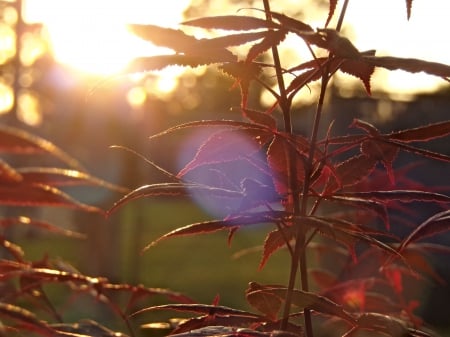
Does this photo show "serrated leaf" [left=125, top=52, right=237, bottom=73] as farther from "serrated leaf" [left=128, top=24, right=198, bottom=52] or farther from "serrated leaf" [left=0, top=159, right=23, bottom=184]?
"serrated leaf" [left=0, top=159, right=23, bottom=184]

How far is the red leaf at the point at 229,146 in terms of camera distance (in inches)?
30.2

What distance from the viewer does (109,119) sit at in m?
6.42

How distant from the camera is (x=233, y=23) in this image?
666 mm

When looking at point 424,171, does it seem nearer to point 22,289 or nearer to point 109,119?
point 109,119

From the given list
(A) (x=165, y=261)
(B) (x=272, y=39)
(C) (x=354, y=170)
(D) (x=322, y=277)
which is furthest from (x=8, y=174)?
(A) (x=165, y=261)

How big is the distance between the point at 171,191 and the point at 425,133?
0.86 ft

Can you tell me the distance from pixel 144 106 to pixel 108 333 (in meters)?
5.86

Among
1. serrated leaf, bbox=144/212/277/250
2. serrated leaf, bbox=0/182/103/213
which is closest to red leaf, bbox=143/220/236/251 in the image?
serrated leaf, bbox=144/212/277/250

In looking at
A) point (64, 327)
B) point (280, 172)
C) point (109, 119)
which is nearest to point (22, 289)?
point (64, 327)

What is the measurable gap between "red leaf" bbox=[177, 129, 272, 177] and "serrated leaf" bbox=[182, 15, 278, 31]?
4.8 inches

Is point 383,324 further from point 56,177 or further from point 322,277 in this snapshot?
point 322,277

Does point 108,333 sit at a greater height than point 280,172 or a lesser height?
lesser

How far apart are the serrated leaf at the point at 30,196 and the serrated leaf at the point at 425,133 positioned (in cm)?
33

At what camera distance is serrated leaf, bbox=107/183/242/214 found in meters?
0.71
